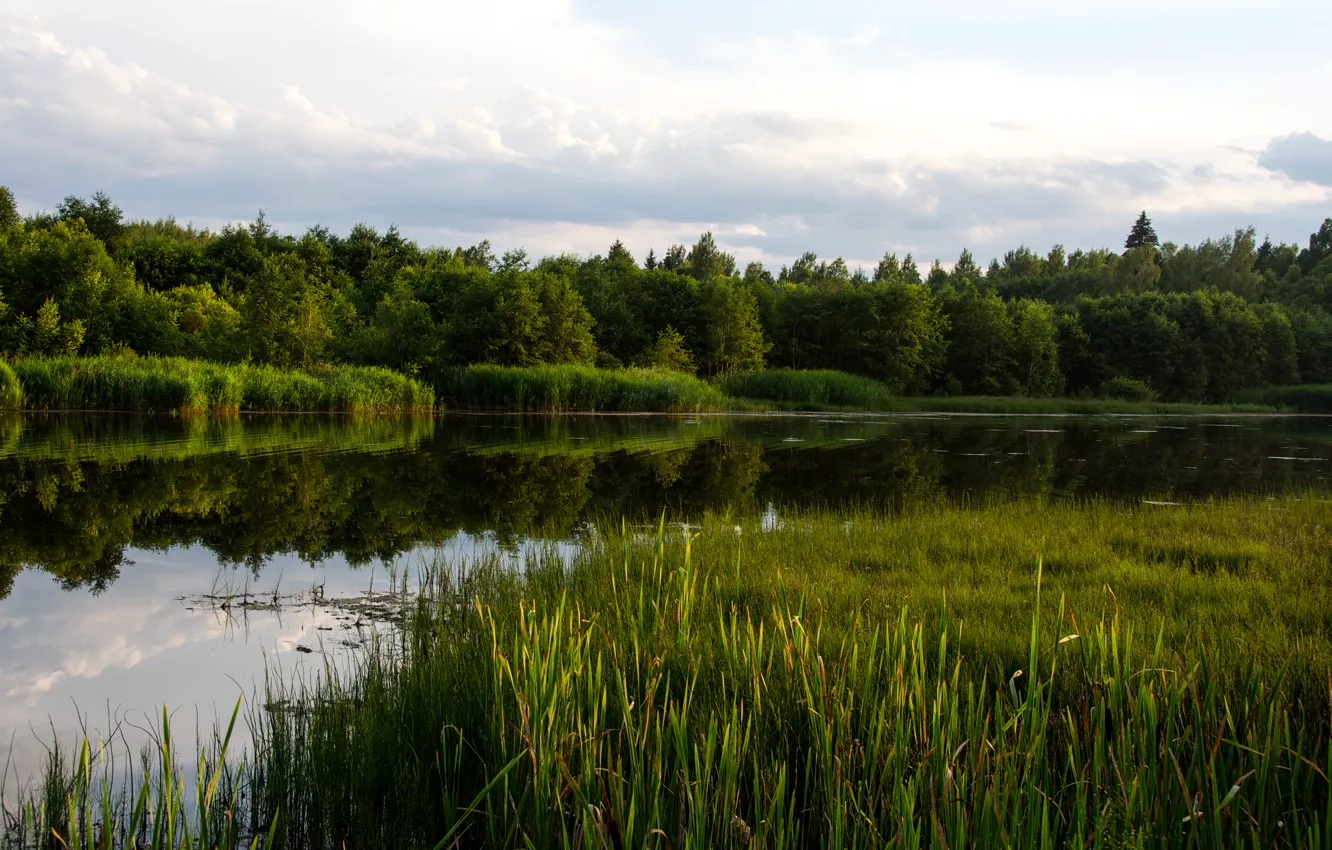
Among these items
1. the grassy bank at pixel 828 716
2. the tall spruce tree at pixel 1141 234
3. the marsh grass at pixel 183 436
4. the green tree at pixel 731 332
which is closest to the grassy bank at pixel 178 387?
the marsh grass at pixel 183 436

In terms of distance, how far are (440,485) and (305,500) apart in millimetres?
1852

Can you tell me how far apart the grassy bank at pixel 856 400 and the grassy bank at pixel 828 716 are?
30306 millimetres

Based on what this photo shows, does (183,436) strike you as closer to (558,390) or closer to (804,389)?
(558,390)

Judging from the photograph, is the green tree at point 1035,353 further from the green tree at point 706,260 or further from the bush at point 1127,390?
the green tree at point 706,260

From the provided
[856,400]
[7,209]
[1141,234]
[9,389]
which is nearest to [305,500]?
[9,389]

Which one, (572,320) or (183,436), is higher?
(572,320)

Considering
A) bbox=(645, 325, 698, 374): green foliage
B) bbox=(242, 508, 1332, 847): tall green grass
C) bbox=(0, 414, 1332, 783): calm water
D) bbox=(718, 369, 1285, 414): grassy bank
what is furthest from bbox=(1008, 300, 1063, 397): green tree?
bbox=(242, 508, 1332, 847): tall green grass

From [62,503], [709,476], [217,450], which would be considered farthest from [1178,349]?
[62,503]

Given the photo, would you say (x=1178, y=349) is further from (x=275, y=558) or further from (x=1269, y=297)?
(x=275, y=558)

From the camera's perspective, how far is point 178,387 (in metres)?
23.0

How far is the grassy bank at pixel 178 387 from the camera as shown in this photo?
2253 centimetres

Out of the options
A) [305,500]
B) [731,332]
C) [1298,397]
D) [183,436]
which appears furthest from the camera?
[1298,397]

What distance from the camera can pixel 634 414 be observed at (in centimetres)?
3095

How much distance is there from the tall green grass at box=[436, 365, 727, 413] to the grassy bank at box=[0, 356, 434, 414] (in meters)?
3.91
